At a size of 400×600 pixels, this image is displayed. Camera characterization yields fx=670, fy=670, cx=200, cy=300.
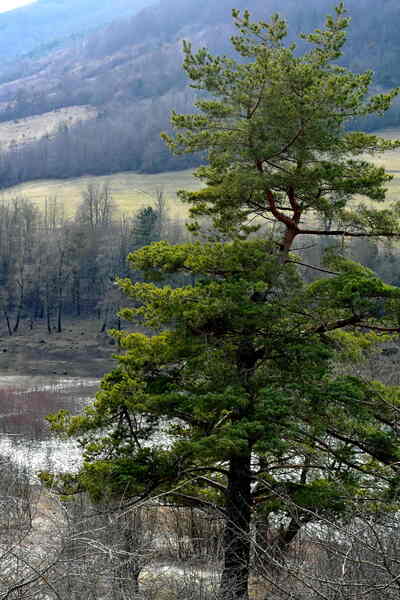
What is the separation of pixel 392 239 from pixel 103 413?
6235mm

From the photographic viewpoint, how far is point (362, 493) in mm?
10094

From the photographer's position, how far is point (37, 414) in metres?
34.7

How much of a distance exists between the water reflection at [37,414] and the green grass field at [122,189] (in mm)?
55635

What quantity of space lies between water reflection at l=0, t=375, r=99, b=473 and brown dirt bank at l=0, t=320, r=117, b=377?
3.55 m

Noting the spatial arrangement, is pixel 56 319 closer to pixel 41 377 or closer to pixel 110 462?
pixel 41 377

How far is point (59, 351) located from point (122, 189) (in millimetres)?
68283

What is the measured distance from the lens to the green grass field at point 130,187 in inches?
4173

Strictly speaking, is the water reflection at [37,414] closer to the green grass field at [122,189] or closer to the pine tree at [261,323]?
the pine tree at [261,323]

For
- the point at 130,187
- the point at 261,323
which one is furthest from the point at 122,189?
the point at 261,323

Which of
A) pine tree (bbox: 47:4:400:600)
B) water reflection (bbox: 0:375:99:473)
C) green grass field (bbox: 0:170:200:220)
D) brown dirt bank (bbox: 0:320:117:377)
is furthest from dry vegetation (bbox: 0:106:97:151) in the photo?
pine tree (bbox: 47:4:400:600)

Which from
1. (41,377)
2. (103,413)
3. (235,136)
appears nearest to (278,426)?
(103,413)

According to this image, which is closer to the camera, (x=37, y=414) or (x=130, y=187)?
(x=37, y=414)

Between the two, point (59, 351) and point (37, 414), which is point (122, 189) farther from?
point (37, 414)

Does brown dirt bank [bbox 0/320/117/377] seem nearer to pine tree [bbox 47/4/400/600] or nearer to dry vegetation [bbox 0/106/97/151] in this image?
pine tree [bbox 47/4/400/600]
